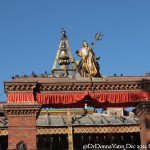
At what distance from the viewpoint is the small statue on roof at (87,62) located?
28375mm

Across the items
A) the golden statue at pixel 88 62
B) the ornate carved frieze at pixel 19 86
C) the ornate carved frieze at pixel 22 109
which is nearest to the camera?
the ornate carved frieze at pixel 22 109

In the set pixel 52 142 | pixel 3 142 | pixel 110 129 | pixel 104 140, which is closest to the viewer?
pixel 110 129

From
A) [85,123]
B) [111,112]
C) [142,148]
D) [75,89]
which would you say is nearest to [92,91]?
[75,89]

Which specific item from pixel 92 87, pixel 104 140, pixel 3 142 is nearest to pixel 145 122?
pixel 92 87

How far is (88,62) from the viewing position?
2841 cm

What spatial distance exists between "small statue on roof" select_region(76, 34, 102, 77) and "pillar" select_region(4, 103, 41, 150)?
3.32m

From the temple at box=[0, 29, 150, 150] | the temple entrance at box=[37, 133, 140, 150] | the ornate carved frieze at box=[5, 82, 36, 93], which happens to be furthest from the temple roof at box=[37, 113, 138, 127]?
the ornate carved frieze at box=[5, 82, 36, 93]

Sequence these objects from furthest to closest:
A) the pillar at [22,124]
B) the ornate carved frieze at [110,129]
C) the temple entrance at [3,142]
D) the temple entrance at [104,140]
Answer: the temple entrance at [104,140], the temple entrance at [3,142], the ornate carved frieze at [110,129], the pillar at [22,124]

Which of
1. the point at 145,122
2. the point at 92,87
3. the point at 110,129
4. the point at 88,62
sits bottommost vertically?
the point at 145,122

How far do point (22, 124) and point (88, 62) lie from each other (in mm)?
4850

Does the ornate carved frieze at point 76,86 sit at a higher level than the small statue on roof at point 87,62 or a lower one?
lower

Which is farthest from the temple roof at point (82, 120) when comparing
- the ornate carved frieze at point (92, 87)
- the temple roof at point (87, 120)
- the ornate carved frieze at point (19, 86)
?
the ornate carved frieze at point (19, 86)

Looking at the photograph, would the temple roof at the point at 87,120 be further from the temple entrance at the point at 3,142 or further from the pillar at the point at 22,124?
the pillar at the point at 22,124

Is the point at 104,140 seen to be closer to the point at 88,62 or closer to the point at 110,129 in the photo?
the point at 110,129
